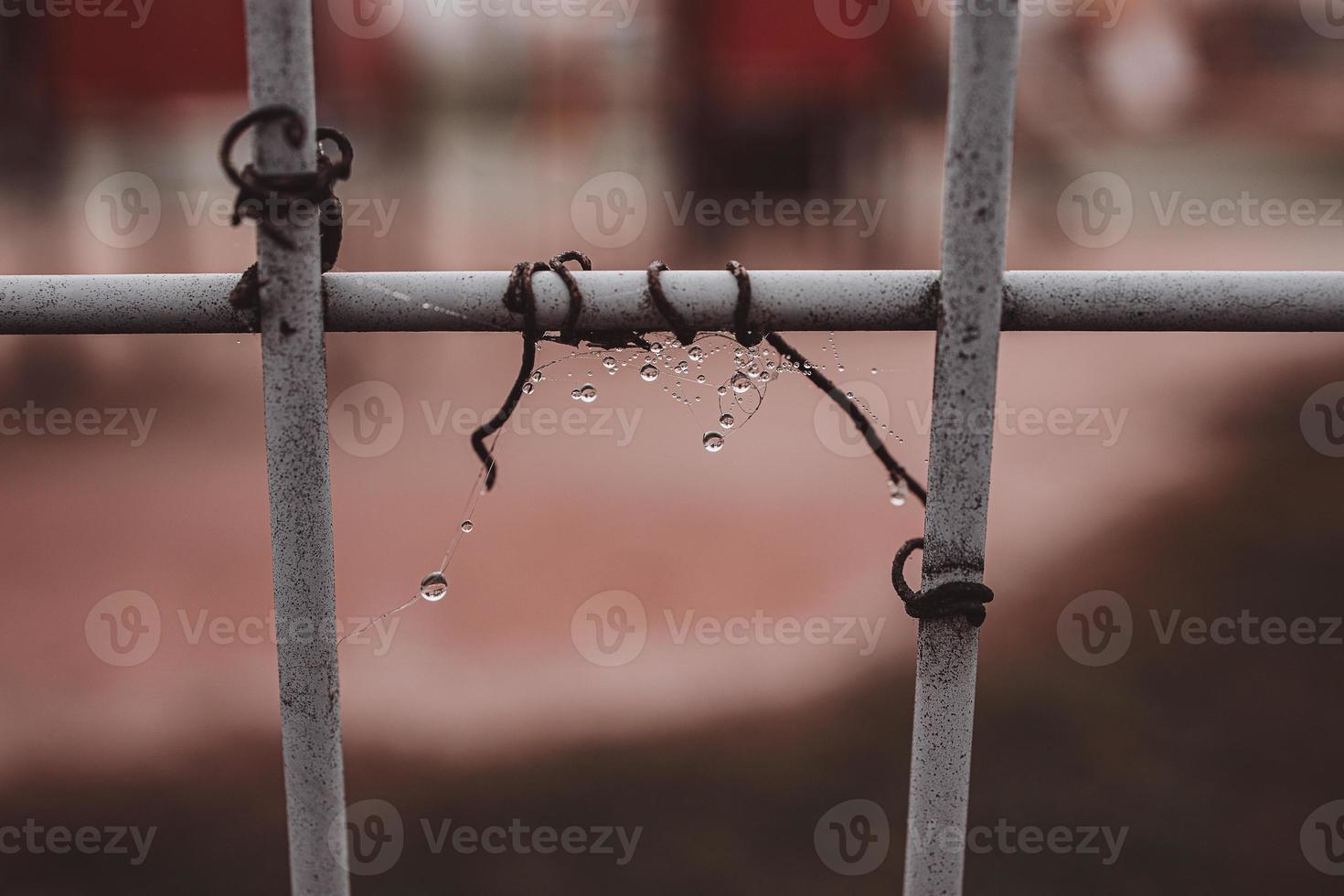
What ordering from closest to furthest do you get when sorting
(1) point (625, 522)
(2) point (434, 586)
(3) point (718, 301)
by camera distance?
1. (3) point (718, 301)
2. (2) point (434, 586)
3. (1) point (625, 522)

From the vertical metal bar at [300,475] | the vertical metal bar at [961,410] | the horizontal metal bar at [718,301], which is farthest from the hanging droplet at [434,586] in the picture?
the vertical metal bar at [961,410]

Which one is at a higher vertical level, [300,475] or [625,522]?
[625,522]

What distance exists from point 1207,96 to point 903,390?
35.9 feet

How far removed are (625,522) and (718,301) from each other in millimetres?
3182

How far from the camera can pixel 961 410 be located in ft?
2.07

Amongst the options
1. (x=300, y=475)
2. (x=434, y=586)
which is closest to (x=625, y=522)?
(x=434, y=586)

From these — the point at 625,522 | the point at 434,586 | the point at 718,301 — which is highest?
the point at 625,522

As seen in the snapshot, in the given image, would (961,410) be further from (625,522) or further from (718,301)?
(625,522)

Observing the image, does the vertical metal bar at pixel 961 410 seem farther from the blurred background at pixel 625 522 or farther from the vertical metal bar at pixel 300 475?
the vertical metal bar at pixel 300 475

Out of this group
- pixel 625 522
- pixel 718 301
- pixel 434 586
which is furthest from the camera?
pixel 625 522

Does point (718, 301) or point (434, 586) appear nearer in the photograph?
point (718, 301)

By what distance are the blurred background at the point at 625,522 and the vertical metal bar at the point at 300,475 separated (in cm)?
32

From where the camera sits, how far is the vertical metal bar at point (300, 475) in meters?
0.59

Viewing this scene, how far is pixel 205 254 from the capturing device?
7.36 m
